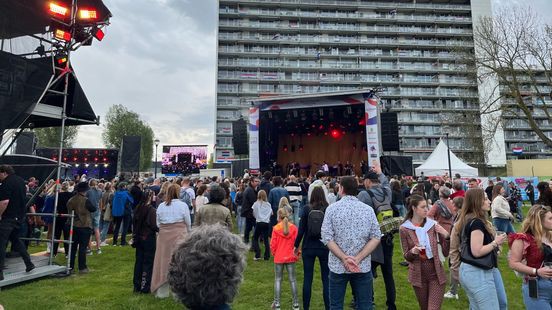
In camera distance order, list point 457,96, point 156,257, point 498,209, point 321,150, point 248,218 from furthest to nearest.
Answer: point 457,96, point 321,150, point 248,218, point 498,209, point 156,257

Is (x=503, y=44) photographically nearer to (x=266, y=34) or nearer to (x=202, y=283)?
(x=202, y=283)

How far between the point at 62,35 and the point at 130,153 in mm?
13248

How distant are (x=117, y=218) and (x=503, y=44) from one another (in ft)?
62.8

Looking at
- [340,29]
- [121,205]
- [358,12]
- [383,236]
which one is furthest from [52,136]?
[358,12]

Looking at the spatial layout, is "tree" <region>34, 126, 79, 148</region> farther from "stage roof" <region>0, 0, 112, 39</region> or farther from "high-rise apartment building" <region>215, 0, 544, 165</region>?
"stage roof" <region>0, 0, 112, 39</region>

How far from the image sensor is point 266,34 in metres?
53.3

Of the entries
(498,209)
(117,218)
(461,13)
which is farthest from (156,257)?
(461,13)

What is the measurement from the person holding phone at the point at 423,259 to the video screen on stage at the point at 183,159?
26.3 metres

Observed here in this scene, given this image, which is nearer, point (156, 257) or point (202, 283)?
point (202, 283)

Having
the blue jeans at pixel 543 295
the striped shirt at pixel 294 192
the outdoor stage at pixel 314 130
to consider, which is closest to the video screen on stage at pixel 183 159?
the outdoor stage at pixel 314 130

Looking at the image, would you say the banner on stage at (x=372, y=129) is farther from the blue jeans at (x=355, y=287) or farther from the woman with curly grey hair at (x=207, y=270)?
the woman with curly grey hair at (x=207, y=270)

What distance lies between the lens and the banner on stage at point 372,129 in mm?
14203

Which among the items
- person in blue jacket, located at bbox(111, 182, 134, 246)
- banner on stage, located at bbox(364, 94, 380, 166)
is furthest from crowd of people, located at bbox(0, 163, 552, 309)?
banner on stage, located at bbox(364, 94, 380, 166)

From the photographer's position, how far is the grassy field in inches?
174
